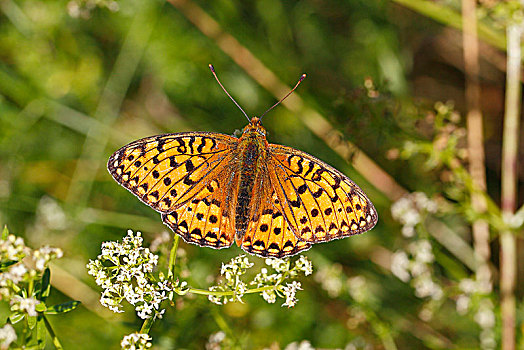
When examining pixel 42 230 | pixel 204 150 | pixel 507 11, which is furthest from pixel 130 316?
pixel 507 11

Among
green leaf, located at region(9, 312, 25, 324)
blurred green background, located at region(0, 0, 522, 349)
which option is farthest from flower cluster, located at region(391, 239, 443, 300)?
green leaf, located at region(9, 312, 25, 324)

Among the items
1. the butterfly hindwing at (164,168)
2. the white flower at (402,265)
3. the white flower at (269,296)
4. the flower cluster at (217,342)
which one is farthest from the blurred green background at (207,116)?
the white flower at (269,296)

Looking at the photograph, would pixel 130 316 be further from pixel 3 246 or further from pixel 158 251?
pixel 3 246

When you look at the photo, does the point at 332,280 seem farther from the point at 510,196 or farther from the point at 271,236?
the point at 510,196

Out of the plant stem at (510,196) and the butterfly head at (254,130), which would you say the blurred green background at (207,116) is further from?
the butterfly head at (254,130)

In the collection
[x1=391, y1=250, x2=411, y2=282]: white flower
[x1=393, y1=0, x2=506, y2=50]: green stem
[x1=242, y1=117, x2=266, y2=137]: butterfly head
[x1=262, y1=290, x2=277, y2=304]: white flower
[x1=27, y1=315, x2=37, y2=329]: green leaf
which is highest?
[x1=393, y1=0, x2=506, y2=50]: green stem

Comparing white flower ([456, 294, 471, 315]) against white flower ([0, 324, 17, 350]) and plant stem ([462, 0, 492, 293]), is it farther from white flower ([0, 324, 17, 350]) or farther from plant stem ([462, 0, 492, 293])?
white flower ([0, 324, 17, 350])

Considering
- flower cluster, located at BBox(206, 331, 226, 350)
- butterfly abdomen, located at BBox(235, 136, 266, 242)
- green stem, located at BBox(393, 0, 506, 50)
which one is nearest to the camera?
butterfly abdomen, located at BBox(235, 136, 266, 242)
